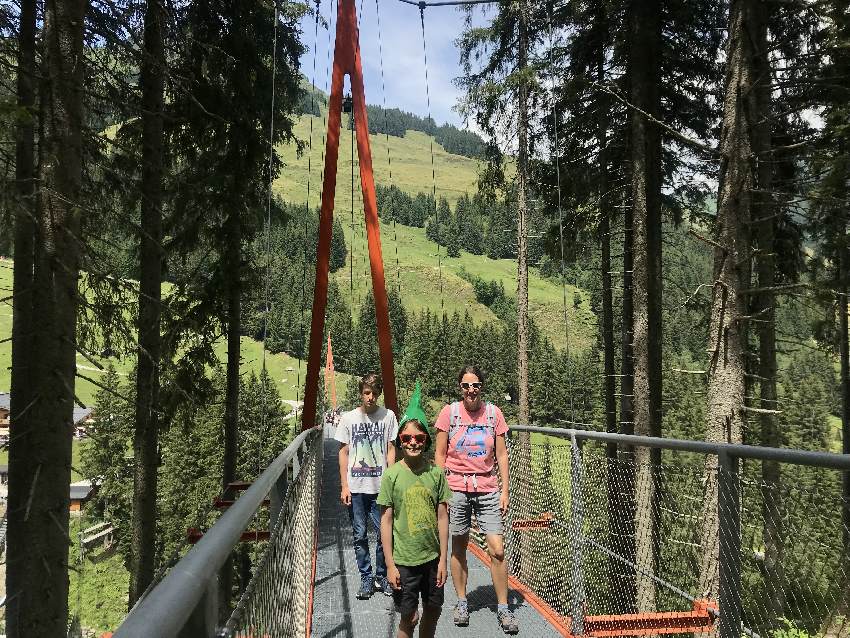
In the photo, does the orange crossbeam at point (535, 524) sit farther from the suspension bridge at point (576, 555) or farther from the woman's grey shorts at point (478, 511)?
the woman's grey shorts at point (478, 511)

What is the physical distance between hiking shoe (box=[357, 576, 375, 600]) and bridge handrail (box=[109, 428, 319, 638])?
404cm

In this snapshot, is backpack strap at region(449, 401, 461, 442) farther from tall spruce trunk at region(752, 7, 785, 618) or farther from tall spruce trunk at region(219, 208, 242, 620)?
tall spruce trunk at region(219, 208, 242, 620)

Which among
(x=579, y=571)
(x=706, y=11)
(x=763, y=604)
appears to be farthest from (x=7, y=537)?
(x=706, y=11)

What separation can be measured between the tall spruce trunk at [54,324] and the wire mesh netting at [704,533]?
3753 millimetres

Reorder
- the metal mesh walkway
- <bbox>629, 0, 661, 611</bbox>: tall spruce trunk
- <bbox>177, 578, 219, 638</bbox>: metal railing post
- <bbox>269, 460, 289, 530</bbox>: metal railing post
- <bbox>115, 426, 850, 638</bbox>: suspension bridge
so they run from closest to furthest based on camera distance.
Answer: <bbox>177, 578, 219, 638</bbox>: metal railing post → <bbox>115, 426, 850, 638</bbox>: suspension bridge → <bbox>269, 460, 289, 530</bbox>: metal railing post → the metal mesh walkway → <bbox>629, 0, 661, 611</bbox>: tall spruce trunk

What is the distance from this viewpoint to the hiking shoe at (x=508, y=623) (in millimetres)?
4598

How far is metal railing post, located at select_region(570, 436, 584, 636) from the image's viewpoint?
4520 mm

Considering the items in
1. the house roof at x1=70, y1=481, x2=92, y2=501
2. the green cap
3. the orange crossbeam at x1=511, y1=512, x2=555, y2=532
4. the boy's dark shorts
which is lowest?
the house roof at x1=70, y1=481, x2=92, y2=501

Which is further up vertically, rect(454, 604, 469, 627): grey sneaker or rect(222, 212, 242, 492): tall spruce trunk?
rect(222, 212, 242, 492): tall spruce trunk

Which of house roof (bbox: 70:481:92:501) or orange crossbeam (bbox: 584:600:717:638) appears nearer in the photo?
orange crossbeam (bbox: 584:600:717:638)

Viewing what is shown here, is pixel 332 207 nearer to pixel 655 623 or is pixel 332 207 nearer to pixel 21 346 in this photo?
pixel 21 346

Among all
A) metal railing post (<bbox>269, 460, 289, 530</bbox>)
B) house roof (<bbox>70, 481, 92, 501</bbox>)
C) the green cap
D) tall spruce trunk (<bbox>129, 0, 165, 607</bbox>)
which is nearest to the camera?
metal railing post (<bbox>269, 460, 289, 530</bbox>)

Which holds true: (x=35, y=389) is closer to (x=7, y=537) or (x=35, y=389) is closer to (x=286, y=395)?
(x=7, y=537)

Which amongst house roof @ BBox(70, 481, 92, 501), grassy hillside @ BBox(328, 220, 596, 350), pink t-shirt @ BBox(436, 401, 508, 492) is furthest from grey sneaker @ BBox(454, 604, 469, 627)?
grassy hillside @ BBox(328, 220, 596, 350)
